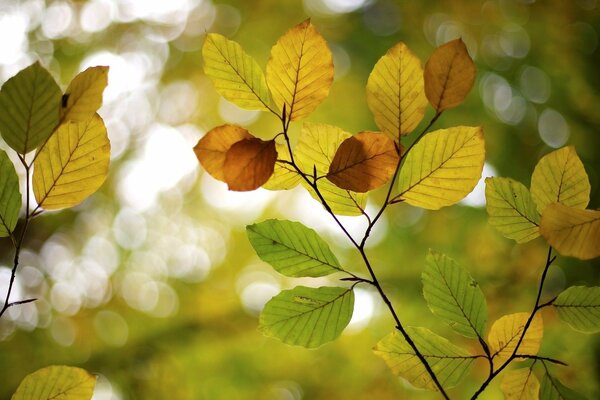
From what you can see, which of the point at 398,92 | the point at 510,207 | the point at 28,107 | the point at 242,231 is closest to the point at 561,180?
the point at 510,207

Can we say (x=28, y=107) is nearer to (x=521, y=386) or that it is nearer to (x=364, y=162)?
(x=364, y=162)

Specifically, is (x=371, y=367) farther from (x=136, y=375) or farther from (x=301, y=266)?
(x=301, y=266)

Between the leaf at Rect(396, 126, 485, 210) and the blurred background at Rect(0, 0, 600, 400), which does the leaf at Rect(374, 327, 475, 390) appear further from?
the blurred background at Rect(0, 0, 600, 400)

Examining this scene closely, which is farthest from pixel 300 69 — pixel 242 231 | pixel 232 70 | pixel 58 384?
pixel 242 231

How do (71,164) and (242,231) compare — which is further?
(242,231)

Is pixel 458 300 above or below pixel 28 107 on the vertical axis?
below

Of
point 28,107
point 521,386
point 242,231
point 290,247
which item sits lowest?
point 242,231
